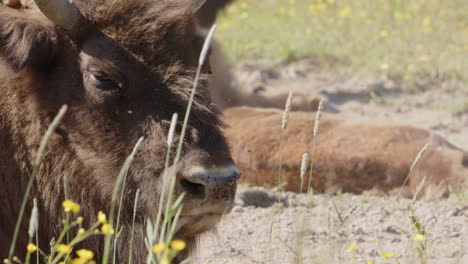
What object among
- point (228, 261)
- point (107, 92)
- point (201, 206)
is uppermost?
point (107, 92)

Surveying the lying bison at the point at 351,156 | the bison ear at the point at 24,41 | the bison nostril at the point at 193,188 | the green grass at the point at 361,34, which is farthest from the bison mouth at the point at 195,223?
the green grass at the point at 361,34

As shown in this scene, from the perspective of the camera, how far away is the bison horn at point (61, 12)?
4035 mm

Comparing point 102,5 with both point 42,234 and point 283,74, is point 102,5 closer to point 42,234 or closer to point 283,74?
point 42,234

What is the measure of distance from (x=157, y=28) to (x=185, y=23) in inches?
7.9

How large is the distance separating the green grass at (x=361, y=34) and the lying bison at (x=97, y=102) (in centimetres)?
584

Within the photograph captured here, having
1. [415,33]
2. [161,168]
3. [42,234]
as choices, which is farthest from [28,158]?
[415,33]

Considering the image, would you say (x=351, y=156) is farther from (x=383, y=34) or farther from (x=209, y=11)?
(x=383, y=34)

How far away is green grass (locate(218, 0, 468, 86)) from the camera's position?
10.2 m

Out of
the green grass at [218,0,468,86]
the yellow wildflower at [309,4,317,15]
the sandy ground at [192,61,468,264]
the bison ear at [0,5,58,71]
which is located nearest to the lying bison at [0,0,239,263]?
the bison ear at [0,5,58,71]

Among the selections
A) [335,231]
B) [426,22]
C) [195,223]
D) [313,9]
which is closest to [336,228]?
[335,231]

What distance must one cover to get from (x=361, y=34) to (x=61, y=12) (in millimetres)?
7953

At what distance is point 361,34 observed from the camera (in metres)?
11.5

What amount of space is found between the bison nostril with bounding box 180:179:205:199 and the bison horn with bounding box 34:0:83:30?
101cm

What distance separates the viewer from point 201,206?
12.3 feet
